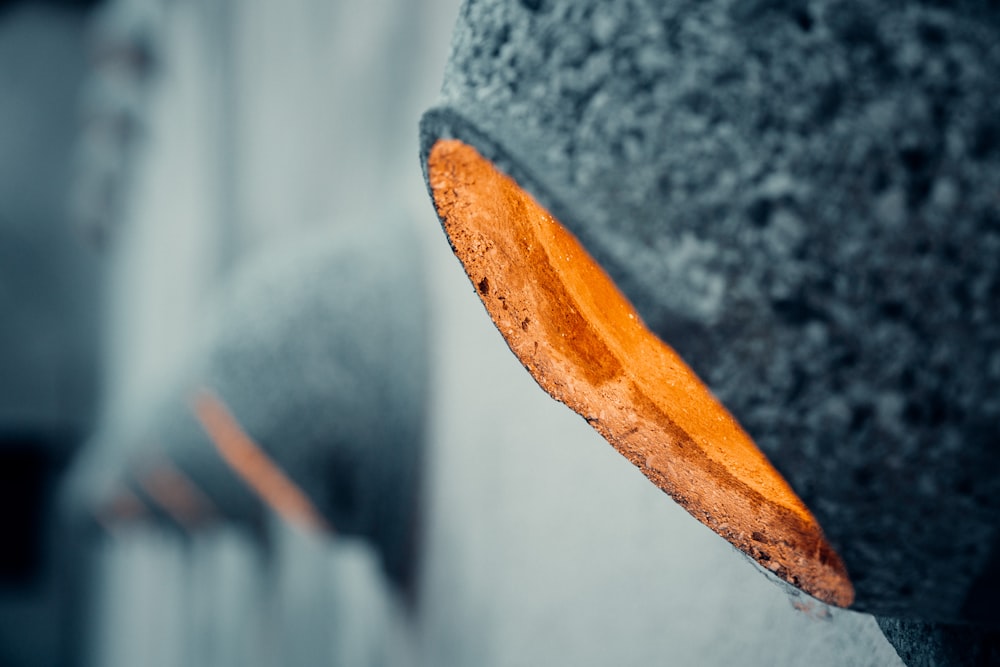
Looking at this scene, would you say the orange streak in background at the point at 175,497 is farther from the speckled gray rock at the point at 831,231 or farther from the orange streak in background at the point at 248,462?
the speckled gray rock at the point at 831,231

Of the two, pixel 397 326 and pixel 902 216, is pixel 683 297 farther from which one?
pixel 397 326

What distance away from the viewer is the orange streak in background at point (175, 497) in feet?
6.61

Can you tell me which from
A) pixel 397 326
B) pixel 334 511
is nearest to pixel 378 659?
pixel 334 511

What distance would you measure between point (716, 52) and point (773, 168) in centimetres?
5

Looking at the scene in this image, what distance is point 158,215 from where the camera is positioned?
142 inches

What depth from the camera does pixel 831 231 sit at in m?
0.27

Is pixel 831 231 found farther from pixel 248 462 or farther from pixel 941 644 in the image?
pixel 248 462

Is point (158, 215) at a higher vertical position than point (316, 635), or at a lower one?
higher

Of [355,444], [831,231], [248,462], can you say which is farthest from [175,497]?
[831,231]

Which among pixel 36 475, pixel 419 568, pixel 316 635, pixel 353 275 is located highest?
pixel 353 275

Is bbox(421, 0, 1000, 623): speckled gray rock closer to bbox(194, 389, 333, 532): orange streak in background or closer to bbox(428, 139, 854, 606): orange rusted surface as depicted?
bbox(428, 139, 854, 606): orange rusted surface

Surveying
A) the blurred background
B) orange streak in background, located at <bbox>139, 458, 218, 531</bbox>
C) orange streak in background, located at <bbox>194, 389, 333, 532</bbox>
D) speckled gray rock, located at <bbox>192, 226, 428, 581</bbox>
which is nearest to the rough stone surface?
the blurred background

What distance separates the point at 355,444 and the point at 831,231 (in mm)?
932

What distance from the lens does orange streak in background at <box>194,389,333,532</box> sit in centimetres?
127
